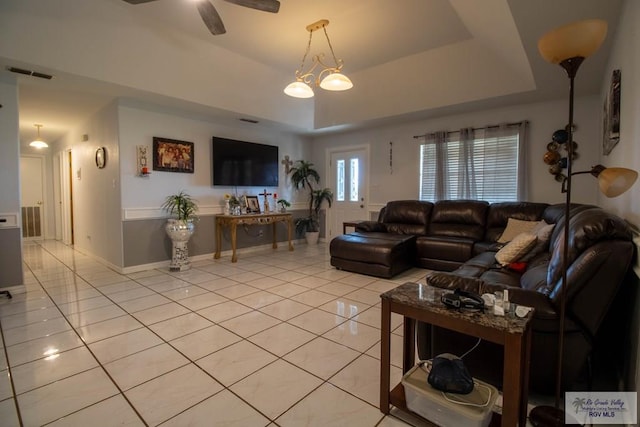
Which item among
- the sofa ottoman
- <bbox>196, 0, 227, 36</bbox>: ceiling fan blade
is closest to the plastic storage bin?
the sofa ottoman

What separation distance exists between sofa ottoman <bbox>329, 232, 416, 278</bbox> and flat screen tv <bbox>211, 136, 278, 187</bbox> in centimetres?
221

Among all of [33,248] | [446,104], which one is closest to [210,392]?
[446,104]

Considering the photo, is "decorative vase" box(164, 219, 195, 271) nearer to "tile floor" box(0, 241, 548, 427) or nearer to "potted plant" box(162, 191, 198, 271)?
"potted plant" box(162, 191, 198, 271)

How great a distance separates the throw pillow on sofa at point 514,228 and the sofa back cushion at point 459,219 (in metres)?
0.37

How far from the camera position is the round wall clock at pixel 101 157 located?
457cm

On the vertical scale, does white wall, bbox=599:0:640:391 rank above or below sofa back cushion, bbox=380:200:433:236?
above

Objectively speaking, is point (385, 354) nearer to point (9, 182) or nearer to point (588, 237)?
point (588, 237)

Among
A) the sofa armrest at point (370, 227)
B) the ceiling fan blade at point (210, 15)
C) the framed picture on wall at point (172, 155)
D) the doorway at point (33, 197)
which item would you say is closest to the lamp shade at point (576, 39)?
the ceiling fan blade at point (210, 15)

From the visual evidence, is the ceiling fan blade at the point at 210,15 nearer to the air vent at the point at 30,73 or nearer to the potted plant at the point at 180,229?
the air vent at the point at 30,73

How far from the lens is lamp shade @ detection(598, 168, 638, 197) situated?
1.21 metres

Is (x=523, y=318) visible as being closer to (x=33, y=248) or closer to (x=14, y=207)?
(x=14, y=207)

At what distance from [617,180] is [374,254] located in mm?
2828

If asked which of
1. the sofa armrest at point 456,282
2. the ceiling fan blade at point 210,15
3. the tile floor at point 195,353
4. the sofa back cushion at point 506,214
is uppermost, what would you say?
the ceiling fan blade at point 210,15

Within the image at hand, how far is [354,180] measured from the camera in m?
6.31
